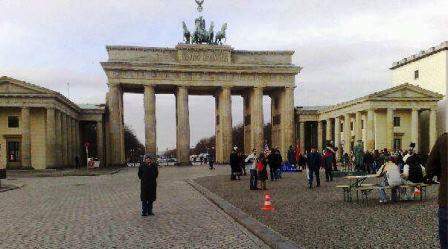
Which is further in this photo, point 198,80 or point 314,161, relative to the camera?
point 198,80

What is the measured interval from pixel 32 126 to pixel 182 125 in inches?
762

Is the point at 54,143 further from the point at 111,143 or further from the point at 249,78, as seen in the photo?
the point at 249,78

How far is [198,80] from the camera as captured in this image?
70.8m

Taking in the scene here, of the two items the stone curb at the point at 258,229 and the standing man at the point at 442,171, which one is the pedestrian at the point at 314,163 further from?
the standing man at the point at 442,171

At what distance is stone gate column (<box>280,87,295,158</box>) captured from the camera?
73.2 meters

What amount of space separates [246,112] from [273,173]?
160 feet

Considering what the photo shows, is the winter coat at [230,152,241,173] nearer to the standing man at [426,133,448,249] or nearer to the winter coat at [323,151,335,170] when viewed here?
the winter coat at [323,151,335,170]

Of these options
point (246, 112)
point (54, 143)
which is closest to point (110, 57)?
point (54, 143)

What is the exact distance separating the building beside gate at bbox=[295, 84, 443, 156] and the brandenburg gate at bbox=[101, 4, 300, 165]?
7.78 m

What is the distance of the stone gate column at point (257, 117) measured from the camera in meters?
72.9

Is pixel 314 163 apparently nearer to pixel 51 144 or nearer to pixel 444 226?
pixel 444 226

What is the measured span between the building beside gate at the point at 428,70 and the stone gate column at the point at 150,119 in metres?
35.4

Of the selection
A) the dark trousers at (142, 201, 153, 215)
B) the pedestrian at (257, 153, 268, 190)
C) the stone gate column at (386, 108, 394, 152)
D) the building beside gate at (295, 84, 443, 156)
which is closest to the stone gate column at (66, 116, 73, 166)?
the building beside gate at (295, 84, 443, 156)

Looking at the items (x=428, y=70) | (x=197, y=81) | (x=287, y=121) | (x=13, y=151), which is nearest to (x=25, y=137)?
(x=13, y=151)
